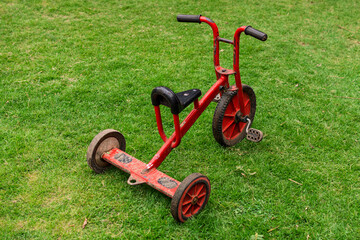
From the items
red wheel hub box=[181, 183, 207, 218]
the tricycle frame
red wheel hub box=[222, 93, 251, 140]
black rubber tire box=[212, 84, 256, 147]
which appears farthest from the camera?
red wheel hub box=[222, 93, 251, 140]

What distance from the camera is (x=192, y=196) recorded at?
289cm

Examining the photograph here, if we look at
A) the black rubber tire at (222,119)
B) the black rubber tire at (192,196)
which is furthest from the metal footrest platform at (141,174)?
the black rubber tire at (222,119)

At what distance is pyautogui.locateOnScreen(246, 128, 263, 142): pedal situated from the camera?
12.5ft

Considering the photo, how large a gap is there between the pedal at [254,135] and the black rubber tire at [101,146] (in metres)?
1.47

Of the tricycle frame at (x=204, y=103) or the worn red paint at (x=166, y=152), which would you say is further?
the tricycle frame at (x=204, y=103)

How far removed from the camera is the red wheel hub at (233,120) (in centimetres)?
374

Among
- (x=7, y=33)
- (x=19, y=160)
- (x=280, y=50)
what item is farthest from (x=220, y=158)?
(x=7, y=33)

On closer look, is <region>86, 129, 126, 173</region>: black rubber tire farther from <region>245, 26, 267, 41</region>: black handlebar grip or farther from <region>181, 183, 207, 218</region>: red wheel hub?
<region>245, 26, 267, 41</region>: black handlebar grip

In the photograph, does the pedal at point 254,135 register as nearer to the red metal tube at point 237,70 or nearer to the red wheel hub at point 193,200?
the red metal tube at point 237,70

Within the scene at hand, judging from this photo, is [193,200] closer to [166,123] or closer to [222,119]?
[222,119]

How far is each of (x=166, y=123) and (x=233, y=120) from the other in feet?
3.09

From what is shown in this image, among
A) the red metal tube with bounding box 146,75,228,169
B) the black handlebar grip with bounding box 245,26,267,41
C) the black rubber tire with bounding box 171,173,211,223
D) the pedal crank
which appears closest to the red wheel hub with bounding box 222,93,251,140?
the pedal crank

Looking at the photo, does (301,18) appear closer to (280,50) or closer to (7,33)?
(280,50)

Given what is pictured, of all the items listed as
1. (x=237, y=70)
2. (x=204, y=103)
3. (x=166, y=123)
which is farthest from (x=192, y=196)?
(x=166, y=123)
